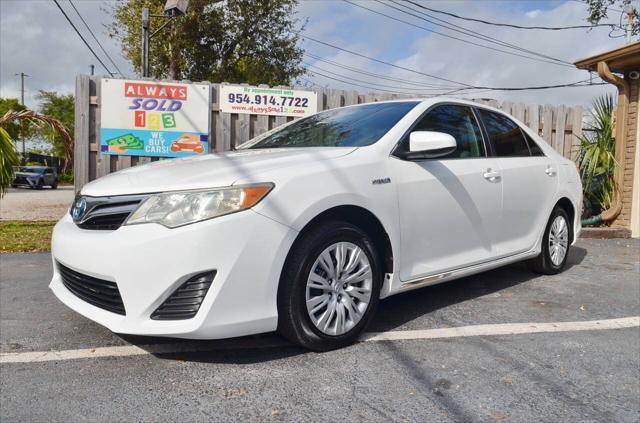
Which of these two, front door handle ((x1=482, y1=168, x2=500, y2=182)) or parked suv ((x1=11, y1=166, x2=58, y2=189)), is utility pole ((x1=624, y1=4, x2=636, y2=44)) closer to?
front door handle ((x1=482, y1=168, x2=500, y2=182))

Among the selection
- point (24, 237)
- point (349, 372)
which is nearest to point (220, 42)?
point (24, 237)

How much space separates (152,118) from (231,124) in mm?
1109

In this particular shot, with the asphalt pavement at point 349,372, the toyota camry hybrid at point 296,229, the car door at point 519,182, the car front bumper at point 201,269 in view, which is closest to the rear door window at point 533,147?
the car door at point 519,182

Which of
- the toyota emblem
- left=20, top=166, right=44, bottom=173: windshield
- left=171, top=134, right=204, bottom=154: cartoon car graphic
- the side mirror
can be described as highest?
left=171, top=134, right=204, bottom=154: cartoon car graphic

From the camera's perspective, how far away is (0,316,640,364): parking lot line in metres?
2.86

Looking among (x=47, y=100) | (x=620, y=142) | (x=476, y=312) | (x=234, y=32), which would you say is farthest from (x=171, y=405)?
(x=47, y=100)

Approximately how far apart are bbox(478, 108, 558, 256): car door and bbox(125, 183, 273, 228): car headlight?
2.27 metres

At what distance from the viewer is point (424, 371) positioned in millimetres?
2707

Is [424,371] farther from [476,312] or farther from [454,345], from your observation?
[476,312]

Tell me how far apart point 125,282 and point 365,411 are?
4.14 feet

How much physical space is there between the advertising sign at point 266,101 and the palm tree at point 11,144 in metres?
2.25

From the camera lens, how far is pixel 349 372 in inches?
105

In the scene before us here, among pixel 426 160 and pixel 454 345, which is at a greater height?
pixel 426 160

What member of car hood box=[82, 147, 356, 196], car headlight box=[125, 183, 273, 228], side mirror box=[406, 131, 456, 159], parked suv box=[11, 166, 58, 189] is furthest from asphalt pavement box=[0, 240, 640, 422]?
parked suv box=[11, 166, 58, 189]
